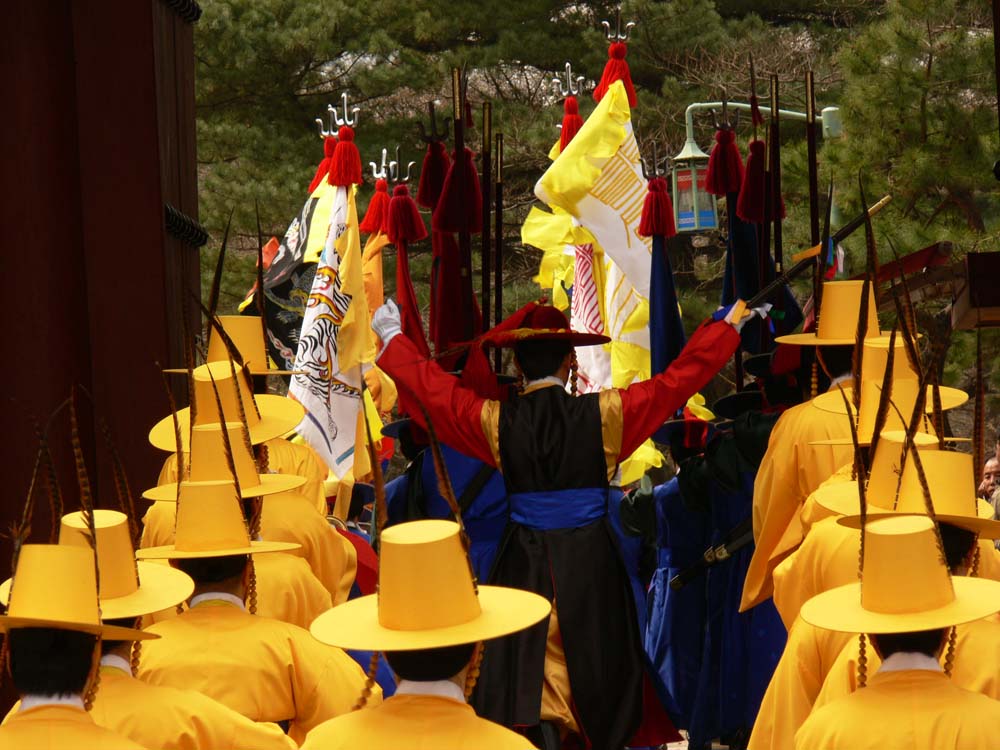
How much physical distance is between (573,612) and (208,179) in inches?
466

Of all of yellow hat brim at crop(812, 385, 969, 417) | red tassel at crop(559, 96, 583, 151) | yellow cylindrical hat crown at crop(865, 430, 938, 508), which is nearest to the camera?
yellow cylindrical hat crown at crop(865, 430, 938, 508)

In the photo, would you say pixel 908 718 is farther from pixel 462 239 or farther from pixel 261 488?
pixel 462 239

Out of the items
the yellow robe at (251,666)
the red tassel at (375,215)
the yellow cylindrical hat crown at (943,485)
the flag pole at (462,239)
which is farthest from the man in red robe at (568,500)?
the red tassel at (375,215)

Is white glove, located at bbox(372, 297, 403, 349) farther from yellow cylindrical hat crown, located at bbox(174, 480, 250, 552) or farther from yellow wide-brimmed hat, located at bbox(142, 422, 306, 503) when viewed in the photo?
yellow cylindrical hat crown, located at bbox(174, 480, 250, 552)

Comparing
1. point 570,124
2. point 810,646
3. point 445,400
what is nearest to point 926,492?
point 810,646

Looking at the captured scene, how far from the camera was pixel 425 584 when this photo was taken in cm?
291

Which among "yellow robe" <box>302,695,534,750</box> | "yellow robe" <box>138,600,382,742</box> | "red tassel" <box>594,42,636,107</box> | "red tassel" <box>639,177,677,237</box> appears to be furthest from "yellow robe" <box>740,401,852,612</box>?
"red tassel" <box>594,42,636,107</box>

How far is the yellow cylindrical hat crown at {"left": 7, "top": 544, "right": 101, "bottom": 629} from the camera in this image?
2844 millimetres

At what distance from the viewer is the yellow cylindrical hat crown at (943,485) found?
339 centimetres

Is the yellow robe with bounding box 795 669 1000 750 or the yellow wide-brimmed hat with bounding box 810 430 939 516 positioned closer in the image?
the yellow robe with bounding box 795 669 1000 750

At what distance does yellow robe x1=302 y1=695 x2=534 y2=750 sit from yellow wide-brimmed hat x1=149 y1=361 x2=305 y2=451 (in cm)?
233

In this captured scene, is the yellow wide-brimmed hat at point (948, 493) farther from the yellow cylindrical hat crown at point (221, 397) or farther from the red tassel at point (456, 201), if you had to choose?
the red tassel at point (456, 201)

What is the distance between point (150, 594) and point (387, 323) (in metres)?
2.10

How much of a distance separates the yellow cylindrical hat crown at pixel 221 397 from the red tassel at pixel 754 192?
2.10 m
